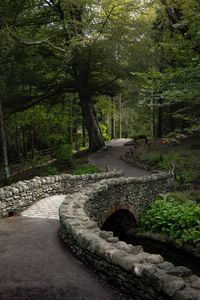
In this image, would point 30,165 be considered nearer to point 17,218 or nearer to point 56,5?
point 56,5

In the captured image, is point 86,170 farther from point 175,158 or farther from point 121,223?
point 121,223

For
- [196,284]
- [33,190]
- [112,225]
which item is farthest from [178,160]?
[196,284]

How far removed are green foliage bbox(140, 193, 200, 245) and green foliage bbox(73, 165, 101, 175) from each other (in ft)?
20.1

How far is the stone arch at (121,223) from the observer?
16.6m

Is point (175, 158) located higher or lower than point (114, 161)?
higher

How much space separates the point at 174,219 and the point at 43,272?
8834 millimetres

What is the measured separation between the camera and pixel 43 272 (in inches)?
287

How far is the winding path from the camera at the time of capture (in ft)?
20.9

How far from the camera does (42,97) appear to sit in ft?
93.5

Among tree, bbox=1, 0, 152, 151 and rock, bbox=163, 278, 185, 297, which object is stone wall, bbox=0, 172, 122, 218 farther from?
tree, bbox=1, 0, 152, 151

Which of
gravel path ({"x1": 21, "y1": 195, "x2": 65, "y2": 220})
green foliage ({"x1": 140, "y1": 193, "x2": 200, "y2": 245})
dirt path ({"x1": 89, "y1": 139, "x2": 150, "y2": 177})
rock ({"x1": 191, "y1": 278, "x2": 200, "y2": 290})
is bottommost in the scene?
green foliage ({"x1": 140, "y1": 193, "x2": 200, "y2": 245})

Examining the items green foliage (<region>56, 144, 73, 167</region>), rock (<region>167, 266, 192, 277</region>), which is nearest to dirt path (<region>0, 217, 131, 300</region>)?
rock (<region>167, 266, 192, 277</region>)

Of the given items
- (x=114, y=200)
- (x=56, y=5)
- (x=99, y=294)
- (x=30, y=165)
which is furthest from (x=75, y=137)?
(x=99, y=294)

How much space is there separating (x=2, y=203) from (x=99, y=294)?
6.52m
